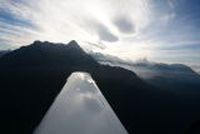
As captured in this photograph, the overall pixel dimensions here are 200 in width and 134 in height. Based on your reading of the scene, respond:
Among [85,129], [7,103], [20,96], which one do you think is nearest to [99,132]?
[85,129]

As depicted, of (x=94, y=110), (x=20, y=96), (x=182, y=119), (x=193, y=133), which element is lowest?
(x=182, y=119)

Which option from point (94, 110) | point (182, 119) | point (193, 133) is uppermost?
point (193, 133)

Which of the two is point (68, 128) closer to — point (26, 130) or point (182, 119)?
point (26, 130)

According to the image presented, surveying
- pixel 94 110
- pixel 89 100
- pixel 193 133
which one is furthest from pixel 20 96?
pixel 193 133

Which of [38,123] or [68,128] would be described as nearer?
[68,128]

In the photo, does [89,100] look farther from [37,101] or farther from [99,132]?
[99,132]

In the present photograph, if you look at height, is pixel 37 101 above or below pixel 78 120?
below

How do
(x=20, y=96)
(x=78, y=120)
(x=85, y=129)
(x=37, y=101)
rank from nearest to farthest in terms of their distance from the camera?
(x=85, y=129) < (x=78, y=120) < (x=37, y=101) < (x=20, y=96)

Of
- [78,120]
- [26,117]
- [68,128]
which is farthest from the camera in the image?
[26,117]

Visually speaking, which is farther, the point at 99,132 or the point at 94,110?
the point at 94,110
